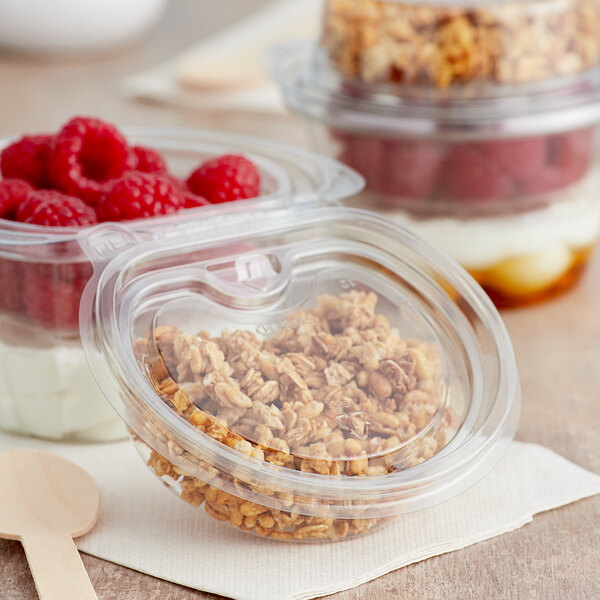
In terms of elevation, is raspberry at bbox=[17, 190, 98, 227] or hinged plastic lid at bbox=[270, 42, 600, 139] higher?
hinged plastic lid at bbox=[270, 42, 600, 139]

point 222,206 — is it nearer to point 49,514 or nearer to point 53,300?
point 53,300

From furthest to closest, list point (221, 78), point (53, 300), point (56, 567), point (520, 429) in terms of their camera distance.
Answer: point (221, 78) → point (520, 429) → point (53, 300) → point (56, 567)

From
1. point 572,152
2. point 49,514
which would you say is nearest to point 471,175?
point 572,152

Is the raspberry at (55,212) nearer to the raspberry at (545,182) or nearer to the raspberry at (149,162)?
the raspberry at (149,162)

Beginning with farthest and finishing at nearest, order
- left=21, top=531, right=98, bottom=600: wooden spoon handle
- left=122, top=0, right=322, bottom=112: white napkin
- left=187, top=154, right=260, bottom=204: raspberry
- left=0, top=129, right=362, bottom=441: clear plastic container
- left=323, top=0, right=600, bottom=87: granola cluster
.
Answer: left=122, top=0, right=322, bottom=112: white napkin, left=323, top=0, right=600, bottom=87: granola cluster, left=187, top=154, right=260, bottom=204: raspberry, left=0, top=129, right=362, bottom=441: clear plastic container, left=21, top=531, right=98, bottom=600: wooden spoon handle

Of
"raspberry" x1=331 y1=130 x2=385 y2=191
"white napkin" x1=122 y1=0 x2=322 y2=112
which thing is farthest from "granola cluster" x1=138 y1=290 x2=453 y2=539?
"white napkin" x1=122 y1=0 x2=322 y2=112

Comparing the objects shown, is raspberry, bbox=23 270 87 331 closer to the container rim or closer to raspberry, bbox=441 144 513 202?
the container rim

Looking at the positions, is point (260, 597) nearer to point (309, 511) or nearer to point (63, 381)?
point (309, 511)

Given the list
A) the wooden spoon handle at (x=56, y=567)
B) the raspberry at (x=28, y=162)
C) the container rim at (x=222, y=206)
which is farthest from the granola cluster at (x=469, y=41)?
the wooden spoon handle at (x=56, y=567)
